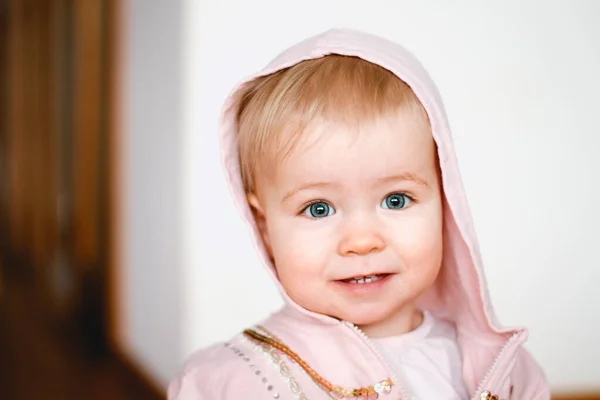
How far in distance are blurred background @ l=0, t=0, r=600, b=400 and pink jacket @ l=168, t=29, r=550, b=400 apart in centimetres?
17

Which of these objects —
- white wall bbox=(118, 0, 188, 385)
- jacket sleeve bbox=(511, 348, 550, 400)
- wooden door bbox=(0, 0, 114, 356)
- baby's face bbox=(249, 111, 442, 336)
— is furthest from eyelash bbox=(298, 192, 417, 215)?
wooden door bbox=(0, 0, 114, 356)

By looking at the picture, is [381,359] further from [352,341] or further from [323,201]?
[323,201]

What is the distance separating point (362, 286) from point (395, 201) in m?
0.09

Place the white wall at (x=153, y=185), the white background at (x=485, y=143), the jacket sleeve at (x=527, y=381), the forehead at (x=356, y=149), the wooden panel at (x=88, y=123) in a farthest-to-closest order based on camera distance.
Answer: the wooden panel at (x=88, y=123) < the white wall at (x=153, y=185) < the white background at (x=485, y=143) < the jacket sleeve at (x=527, y=381) < the forehead at (x=356, y=149)

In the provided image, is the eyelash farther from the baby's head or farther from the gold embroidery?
the gold embroidery

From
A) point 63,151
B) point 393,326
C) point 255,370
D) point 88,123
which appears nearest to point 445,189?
point 393,326

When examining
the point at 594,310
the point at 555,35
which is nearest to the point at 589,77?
the point at 555,35

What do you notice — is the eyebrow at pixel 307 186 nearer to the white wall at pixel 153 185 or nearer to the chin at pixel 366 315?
the chin at pixel 366 315

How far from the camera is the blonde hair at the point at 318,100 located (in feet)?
2.67

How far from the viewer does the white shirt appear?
2.89 ft

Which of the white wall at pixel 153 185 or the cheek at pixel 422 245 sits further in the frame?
the white wall at pixel 153 185

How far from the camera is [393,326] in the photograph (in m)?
0.91

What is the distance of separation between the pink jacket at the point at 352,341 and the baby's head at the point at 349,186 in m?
0.02

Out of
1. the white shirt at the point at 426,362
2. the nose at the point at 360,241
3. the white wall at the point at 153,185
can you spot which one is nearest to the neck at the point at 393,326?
the white shirt at the point at 426,362
